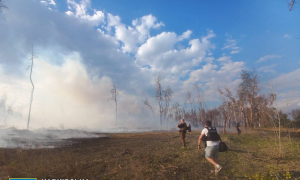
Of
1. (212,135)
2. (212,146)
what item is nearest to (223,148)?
(212,146)

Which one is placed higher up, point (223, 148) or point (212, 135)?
point (212, 135)

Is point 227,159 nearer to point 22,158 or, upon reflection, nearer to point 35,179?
point 35,179

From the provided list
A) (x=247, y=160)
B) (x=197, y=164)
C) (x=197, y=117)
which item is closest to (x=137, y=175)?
(x=197, y=164)

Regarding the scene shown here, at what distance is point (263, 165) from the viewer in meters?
7.84

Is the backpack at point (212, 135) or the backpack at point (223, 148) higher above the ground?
the backpack at point (212, 135)

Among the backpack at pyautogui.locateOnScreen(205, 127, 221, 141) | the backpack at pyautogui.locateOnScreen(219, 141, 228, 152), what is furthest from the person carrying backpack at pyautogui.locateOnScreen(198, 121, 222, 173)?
the backpack at pyautogui.locateOnScreen(219, 141, 228, 152)

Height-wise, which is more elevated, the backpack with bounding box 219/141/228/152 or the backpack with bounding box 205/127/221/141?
the backpack with bounding box 205/127/221/141

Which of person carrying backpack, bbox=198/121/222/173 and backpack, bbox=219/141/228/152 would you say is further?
backpack, bbox=219/141/228/152

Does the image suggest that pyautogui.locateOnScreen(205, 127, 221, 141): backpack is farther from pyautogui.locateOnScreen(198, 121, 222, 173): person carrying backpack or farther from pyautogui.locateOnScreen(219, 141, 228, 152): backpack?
pyautogui.locateOnScreen(219, 141, 228, 152): backpack

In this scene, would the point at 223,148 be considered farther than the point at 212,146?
Yes

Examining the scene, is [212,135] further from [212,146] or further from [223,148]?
[223,148]

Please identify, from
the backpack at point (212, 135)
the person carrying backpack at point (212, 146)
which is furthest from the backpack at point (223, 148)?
the backpack at point (212, 135)

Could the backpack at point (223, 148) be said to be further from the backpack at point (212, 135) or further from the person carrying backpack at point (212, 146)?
the backpack at point (212, 135)

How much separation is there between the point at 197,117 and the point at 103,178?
74.6 meters
